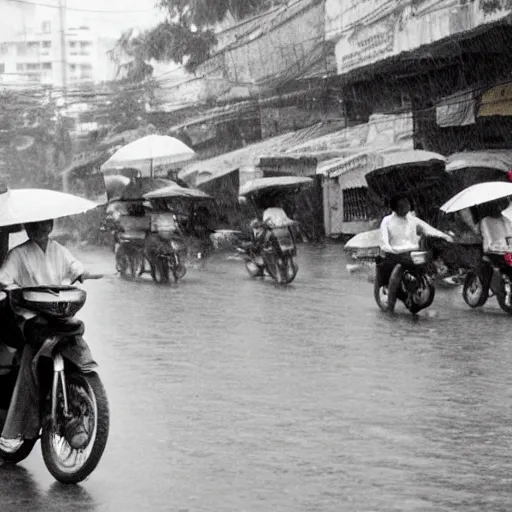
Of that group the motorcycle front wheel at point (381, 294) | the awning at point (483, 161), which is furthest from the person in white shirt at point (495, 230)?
the awning at point (483, 161)

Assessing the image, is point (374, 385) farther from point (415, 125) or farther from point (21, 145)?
point (21, 145)

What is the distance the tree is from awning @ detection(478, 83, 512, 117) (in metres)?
25.3

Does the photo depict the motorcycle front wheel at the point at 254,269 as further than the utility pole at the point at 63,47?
No

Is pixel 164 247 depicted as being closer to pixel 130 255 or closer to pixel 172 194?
pixel 130 255

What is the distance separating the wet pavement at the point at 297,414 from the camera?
598 cm

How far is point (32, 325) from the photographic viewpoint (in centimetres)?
650

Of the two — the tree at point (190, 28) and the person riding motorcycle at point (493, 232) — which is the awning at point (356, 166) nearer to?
the person riding motorcycle at point (493, 232)

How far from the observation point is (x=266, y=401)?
28.9 feet

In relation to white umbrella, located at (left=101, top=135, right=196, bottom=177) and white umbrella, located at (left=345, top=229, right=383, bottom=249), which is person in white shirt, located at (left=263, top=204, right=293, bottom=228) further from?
white umbrella, located at (left=101, top=135, right=196, bottom=177)

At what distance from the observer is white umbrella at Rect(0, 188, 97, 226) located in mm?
6684

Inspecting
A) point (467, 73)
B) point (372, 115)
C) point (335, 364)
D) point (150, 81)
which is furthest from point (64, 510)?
point (150, 81)

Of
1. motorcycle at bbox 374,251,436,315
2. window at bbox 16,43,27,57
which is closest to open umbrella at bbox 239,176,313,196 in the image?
motorcycle at bbox 374,251,436,315

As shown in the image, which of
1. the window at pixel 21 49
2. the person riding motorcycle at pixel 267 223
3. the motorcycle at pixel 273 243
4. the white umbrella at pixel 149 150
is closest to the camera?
the motorcycle at pixel 273 243

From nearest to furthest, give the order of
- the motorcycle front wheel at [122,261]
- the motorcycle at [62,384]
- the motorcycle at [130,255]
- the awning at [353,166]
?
the motorcycle at [62,384] < the motorcycle at [130,255] < the motorcycle front wheel at [122,261] < the awning at [353,166]
